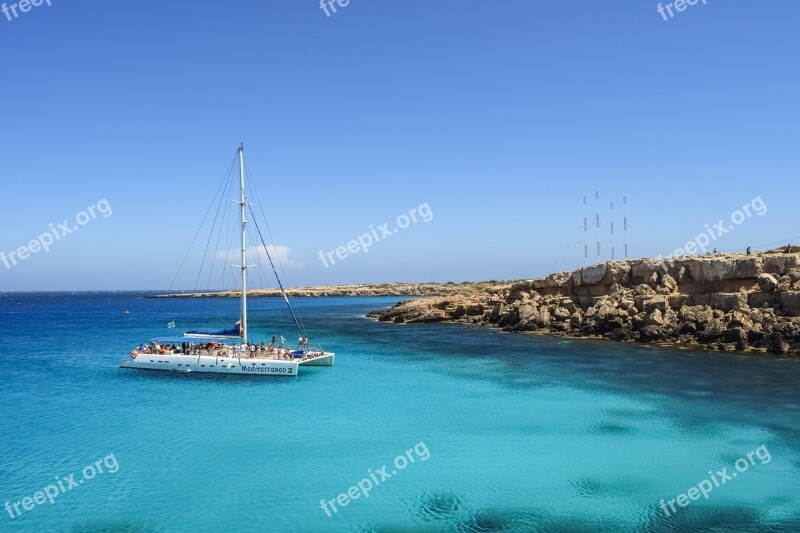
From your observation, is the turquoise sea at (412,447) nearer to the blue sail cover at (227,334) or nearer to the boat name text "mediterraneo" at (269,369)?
the boat name text "mediterraneo" at (269,369)

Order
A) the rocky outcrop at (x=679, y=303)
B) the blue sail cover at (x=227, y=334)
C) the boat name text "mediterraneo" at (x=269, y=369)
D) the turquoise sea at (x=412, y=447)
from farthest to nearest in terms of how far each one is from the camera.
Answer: the rocky outcrop at (x=679, y=303), the blue sail cover at (x=227, y=334), the boat name text "mediterraneo" at (x=269, y=369), the turquoise sea at (x=412, y=447)

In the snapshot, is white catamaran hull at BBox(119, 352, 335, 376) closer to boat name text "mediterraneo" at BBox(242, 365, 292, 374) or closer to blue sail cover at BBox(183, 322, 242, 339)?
boat name text "mediterraneo" at BBox(242, 365, 292, 374)

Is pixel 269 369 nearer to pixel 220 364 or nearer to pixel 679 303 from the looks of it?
pixel 220 364

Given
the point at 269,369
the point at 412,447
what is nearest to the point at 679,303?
the point at 269,369

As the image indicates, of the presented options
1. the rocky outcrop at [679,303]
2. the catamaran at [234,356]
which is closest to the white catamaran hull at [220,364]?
the catamaran at [234,356]

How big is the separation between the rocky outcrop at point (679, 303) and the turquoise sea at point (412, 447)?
6.51 meters

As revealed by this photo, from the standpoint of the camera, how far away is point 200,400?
96.0ft

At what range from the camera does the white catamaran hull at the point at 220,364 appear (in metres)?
35.5

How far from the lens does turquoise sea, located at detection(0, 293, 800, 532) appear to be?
15625 mm

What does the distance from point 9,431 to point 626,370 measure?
118 feet

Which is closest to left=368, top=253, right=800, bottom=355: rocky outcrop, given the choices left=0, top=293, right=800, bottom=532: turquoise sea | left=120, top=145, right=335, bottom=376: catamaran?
left=0, top=293, right=800, bottom=532: turquoise sea

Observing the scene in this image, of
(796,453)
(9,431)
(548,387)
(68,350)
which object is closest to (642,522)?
(796,453)

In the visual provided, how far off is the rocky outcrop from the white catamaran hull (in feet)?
103

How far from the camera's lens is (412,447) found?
21.4 meters
